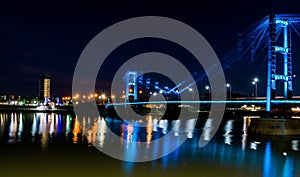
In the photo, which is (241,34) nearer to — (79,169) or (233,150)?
(233,150)

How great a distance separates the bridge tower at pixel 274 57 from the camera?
27500 mm

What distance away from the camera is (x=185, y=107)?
67000 millimetres

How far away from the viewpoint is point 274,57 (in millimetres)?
28625

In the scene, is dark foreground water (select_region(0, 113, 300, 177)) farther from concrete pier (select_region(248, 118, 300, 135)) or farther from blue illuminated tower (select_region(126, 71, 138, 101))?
blue illuminated tower (select_region(126, 71, 138, 101))

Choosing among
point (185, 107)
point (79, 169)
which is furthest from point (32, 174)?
point (185, 107)

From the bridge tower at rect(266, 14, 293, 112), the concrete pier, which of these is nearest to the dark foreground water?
the concrete pier

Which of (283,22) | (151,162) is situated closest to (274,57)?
(283,22)

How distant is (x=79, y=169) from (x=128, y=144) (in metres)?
6.68

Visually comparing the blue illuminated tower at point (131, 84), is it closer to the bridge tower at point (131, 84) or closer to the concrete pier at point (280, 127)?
the bridge tower at point (131, 84)

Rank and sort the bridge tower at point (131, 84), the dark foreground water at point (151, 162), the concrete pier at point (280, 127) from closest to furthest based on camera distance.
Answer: the dark foreground water at point (151, 162)
the concrete pier at point (280, 127)
the bridge tower at point (131, 84)

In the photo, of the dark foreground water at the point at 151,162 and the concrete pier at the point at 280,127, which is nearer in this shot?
the dark foreground water at the point at 151,162

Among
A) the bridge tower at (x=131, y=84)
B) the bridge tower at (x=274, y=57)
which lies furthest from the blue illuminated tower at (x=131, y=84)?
the bridge tower at (x=274, y=57)

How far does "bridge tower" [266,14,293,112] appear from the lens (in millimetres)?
27500

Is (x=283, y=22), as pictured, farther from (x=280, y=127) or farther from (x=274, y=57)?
(x=280, y=127)
